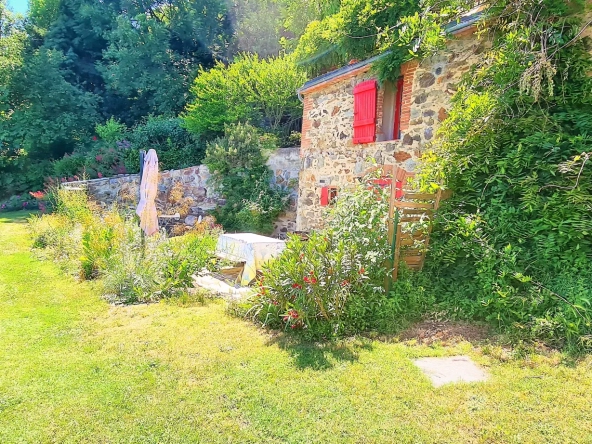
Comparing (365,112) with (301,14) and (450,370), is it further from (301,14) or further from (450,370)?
(301,14)

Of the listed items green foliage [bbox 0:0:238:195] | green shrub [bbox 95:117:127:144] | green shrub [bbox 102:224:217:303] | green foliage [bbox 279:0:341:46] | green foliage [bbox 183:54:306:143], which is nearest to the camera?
green shrub [bbox 102:224:217:303]

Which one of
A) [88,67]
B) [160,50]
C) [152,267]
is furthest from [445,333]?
[88,67]

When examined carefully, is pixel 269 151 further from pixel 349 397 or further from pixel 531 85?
pixel 349 397

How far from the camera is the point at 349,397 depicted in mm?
2750

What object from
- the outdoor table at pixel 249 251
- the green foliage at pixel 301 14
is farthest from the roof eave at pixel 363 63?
the outdoor table at pixel 249 251

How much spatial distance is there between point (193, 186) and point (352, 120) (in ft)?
21.3

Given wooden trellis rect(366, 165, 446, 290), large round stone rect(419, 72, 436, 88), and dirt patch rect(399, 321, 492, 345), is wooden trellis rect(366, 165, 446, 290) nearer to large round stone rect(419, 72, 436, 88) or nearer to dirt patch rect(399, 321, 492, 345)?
Result: dirt patch rect(399, 321, 492, 345)

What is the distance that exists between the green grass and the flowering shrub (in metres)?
0.26

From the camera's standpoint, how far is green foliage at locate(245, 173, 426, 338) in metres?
3.79

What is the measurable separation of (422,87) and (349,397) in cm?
531

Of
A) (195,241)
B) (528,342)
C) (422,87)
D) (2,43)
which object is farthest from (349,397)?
(2,43)

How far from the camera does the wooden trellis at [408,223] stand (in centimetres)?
428

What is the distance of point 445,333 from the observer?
3.75 metres

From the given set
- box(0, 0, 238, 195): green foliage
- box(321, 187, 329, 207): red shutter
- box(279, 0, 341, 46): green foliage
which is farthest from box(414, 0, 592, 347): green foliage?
box(0, 0, 238, 195): green foliage
